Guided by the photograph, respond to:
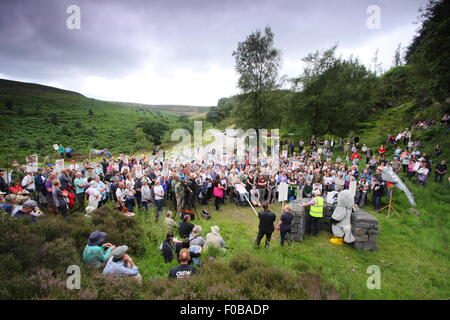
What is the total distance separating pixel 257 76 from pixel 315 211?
20654 millimetres

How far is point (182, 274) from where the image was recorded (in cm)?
436

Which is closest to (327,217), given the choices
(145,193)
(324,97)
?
(145,193)

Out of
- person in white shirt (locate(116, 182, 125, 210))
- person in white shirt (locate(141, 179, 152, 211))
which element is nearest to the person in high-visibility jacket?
person in white shirt (locate(141, 179, 152, 211))

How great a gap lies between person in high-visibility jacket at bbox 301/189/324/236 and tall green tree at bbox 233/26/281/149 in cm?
1836

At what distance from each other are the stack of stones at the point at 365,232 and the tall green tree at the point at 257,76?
63.2ft

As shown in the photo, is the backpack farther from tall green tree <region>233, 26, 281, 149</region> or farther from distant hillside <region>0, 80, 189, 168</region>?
distant hillside <region>0, 80, 189, 168</region>

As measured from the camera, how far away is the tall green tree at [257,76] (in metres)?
24.6

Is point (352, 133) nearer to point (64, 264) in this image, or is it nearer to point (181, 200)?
point (181, 200)

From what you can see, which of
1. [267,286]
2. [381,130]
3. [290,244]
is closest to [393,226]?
[290,244]

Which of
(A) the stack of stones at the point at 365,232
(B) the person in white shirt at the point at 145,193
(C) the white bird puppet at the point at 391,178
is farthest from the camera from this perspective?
(C) the white bird puppet at the point at 391,178

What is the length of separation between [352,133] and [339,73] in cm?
801

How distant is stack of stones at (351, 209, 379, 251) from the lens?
24.5 feet

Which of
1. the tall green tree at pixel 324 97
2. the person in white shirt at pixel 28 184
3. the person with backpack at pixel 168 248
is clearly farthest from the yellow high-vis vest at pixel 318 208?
the tall green tree at pixel 324 97

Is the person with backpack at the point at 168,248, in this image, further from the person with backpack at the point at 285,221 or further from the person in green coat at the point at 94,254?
the person with backpack at the point at 285,221
